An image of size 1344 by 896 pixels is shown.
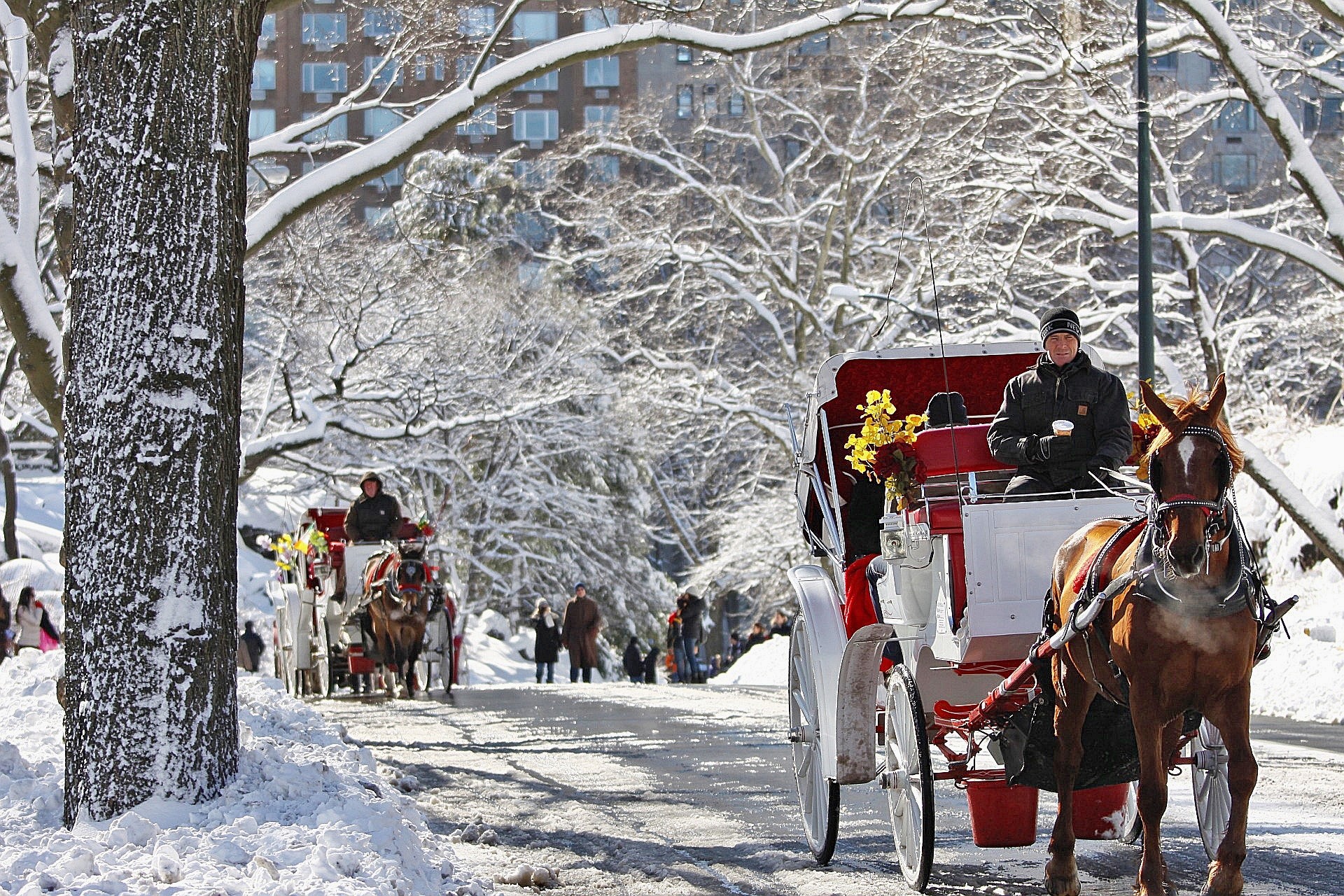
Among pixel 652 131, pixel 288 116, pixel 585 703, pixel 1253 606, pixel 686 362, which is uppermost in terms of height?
pixel 288 116

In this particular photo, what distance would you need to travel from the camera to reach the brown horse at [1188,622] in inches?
227

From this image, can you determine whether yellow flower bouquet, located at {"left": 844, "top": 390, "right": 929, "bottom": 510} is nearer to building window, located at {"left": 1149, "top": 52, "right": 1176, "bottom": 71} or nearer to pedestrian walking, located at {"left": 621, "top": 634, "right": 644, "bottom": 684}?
pedestrian walking, located at {"left": 621, "top": 634, "right": 644, "bottom": 684}

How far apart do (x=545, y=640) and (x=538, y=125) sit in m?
45.5

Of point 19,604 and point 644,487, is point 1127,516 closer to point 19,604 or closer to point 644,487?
point 19,604

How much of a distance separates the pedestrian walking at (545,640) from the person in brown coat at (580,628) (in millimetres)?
753

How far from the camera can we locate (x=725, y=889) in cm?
706

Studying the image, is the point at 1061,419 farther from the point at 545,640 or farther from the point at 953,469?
the point at 545,640

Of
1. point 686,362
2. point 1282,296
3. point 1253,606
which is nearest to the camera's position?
point 1253,606

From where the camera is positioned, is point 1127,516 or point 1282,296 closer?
point 1127,516

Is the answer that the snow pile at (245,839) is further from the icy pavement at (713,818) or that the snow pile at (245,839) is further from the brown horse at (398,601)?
the brown horse at (398,601)

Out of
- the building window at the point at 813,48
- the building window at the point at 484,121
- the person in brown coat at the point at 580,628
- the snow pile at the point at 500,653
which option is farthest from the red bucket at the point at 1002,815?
the snow pile at the point at 500,653

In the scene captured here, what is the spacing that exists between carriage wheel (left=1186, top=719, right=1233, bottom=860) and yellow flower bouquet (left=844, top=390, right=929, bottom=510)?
63.0 inches

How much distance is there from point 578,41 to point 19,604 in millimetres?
14407

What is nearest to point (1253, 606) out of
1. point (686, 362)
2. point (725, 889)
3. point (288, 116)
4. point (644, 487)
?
point (725, 889)
